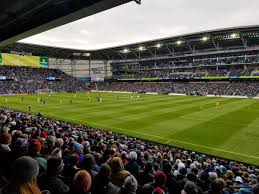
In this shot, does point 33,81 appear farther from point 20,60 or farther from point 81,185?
→ point 81,185

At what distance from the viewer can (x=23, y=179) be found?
2426mm

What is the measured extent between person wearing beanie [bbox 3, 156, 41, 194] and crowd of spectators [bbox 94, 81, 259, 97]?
6894cm

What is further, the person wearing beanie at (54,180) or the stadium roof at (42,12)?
the stadium roof at (42,12)

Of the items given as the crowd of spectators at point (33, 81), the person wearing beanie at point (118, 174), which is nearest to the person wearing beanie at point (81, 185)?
the person wearing beanie at point (118, 174)

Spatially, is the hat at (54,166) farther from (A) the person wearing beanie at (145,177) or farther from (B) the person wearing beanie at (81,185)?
(A) the person wearing beanie at (145,177)

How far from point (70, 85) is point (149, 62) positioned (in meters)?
35.7

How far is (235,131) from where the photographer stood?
865 inches

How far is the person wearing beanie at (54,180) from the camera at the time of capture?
3.72m

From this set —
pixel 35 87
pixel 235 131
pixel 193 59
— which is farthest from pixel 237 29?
pixel 35 87

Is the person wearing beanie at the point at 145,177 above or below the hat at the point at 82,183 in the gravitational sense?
below

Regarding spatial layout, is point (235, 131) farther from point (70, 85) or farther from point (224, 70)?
point (70, 85)

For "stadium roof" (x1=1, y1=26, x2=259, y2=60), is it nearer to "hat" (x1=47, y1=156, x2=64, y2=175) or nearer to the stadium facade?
the stadium facade

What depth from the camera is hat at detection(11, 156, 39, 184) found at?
2.43 metres

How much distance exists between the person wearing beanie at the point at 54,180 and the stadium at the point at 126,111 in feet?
0.06
